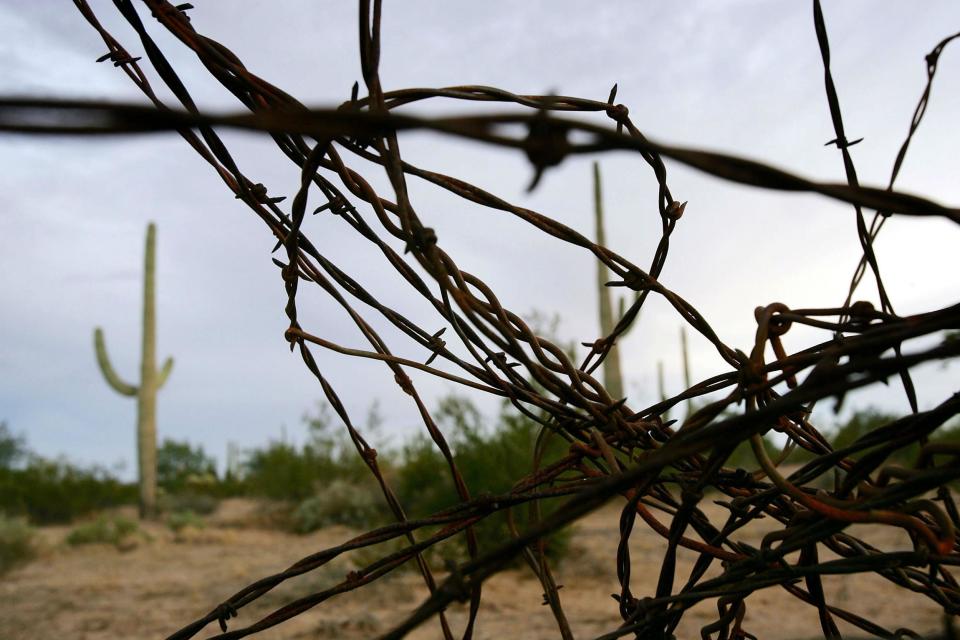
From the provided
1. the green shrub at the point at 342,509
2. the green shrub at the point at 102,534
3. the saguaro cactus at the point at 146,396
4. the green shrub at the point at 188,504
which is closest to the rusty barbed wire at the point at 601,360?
the green shrub at the point at 342,509

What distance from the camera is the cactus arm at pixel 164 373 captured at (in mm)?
16391

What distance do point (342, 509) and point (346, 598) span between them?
19.4 feet

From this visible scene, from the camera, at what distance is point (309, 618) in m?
5.61

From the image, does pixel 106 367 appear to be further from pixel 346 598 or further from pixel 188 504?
pixel 346 598

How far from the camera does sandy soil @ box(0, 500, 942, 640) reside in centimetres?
493

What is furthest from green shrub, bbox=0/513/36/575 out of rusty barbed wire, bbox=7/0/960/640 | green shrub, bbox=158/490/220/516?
rusty barbed wire, bbox=7/0/960/640

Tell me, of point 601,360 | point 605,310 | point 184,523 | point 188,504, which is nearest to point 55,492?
point 188,504

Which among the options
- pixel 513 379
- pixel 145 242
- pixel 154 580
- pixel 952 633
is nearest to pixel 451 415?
pixel 154 580

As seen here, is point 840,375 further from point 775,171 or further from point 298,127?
point 298,127

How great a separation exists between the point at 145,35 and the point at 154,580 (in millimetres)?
8051

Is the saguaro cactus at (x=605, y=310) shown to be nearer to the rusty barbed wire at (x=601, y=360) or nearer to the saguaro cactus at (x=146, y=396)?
the saguaro cactus at (x=146, y=396)

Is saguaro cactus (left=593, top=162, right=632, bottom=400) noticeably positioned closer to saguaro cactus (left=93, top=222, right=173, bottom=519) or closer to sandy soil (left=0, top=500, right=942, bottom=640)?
sandy soil (left=0, top=500, right=942, bottom=640)

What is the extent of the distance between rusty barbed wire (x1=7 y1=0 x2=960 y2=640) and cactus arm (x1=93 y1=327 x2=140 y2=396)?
16.2m

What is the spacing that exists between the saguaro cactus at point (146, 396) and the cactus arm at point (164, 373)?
0.8 inches
